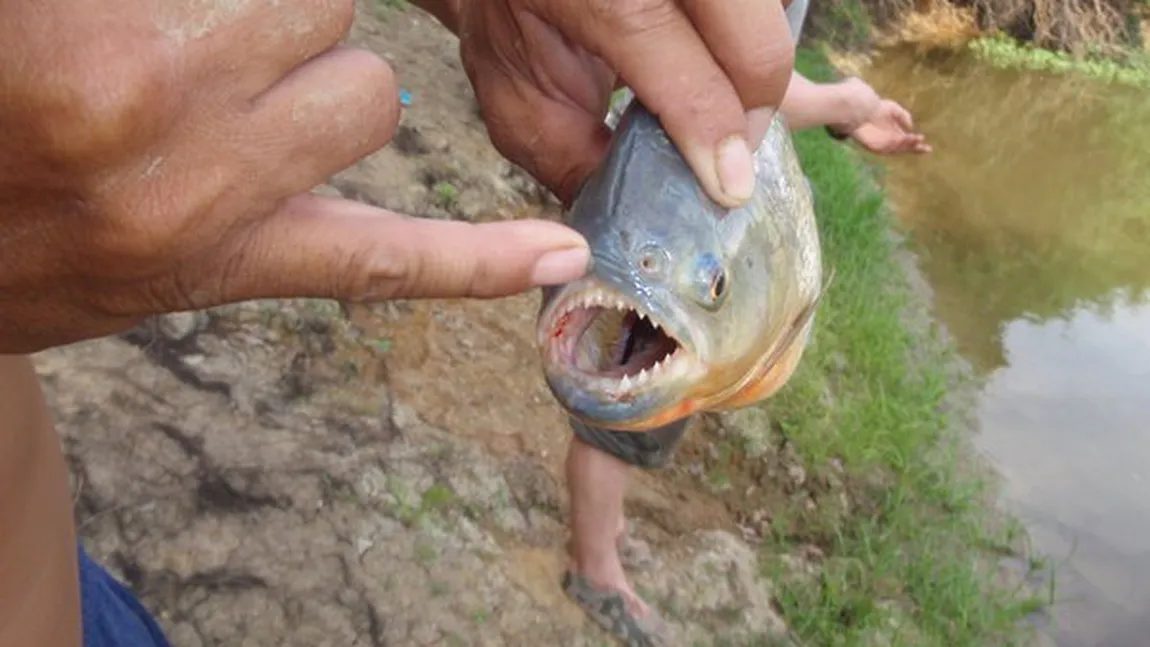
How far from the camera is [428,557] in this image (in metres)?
3.35

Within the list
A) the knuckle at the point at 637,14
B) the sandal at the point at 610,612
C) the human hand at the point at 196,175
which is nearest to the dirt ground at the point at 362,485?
the sandal at the point at 610,612

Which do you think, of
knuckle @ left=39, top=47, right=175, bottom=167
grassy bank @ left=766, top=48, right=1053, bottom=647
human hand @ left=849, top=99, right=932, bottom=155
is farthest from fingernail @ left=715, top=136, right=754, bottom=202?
human hand @ left=849, top=99, right=932, bottom=155

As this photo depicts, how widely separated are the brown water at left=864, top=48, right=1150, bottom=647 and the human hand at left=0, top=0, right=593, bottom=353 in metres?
4.58

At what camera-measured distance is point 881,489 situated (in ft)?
17.5

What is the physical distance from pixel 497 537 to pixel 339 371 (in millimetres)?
756

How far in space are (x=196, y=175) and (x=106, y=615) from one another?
1.11 metres

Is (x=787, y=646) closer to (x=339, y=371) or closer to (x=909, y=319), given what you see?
(x=339, y=371)

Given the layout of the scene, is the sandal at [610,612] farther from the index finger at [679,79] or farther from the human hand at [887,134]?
the index finger at [679,79]

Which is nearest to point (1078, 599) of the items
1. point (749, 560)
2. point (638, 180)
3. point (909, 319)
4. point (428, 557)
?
point (749, 560)

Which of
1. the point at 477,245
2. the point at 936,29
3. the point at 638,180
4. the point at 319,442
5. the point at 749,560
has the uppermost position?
the point at 477,245

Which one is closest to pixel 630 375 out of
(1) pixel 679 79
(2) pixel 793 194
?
(1) pixel 679 79

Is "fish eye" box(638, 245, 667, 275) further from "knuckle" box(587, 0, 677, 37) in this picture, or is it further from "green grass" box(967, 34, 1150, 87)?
"green grass" box(967, 34, 1150, 87)

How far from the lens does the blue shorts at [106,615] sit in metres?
1.87

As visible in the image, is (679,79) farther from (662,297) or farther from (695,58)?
(662,297)
